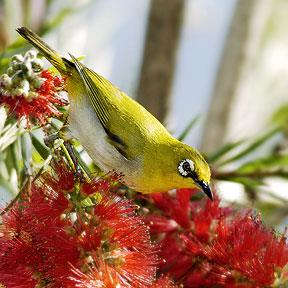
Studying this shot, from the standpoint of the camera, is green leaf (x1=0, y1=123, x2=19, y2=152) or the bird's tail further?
the bird's tail

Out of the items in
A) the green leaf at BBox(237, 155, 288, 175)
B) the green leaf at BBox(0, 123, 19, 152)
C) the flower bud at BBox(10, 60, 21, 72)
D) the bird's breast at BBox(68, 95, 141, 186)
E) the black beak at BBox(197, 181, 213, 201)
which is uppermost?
the green leaf at BBox(237, 155, 288, 175)

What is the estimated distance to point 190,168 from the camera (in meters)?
2.70

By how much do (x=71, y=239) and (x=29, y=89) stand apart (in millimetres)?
449

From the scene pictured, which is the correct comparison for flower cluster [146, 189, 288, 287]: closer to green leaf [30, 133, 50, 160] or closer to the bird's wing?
the bird's wing

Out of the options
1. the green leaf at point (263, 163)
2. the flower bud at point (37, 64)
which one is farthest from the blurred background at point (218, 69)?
the flower bud at point (37, 64)

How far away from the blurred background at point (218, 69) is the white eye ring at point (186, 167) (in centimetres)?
17

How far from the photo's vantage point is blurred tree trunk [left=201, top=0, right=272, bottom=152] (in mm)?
4984

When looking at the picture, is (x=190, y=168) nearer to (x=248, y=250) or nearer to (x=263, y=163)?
(x=248, y=250)

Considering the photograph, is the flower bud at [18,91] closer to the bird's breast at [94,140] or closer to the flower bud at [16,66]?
the flower bud at [16,66]

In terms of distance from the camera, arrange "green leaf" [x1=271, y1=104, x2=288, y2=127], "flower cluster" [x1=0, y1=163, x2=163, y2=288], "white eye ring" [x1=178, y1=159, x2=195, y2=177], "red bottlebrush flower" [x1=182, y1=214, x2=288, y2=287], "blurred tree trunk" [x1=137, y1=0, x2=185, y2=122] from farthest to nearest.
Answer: "green leaf" [x1=271, y1=104, x2=288, y2=127] < "blurred tree trunk" [x1=137, y1=0, x2=185, y2=122] < "white eye ring" [x1=178, y1=159, x2=195, y2=177] < "red bottlebrush flower" [x1=182, y1=214, x2=288, y2=287] < "flower cluster" [x1=0, y1=163, x2=163, y2=288]

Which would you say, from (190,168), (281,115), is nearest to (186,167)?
(190,168)

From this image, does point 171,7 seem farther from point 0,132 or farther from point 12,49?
point 0,132

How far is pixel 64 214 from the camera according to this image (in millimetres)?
2084

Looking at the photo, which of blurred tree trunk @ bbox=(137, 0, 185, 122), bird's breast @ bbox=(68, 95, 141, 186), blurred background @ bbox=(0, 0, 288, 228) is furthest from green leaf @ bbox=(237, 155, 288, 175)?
blurred tree trunk @ bbox=(137, 0, 185, 122)
